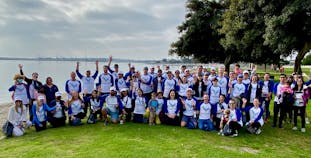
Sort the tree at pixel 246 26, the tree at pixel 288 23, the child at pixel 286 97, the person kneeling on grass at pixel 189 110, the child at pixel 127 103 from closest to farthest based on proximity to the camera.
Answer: the child at pixel 286 97
the person kneeling on grass at pixel 189 110
the child at pixel 127 103
the tree at pixel 288 23
the tree at pixel 246 26

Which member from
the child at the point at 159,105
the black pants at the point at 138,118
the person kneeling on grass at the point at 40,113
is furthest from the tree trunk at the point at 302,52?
the person kneeling on grass at the point at 40,113

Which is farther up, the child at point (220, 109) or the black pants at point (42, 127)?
the child at point (220, 109)

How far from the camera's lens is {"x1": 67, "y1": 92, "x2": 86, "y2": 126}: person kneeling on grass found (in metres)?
10.5

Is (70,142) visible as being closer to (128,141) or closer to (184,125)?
(128,141)

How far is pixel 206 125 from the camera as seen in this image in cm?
995

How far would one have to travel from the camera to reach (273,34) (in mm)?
17234

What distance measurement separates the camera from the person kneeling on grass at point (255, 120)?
31.2 ft

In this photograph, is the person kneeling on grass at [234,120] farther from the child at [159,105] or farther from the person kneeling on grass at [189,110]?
the child at [159,105]

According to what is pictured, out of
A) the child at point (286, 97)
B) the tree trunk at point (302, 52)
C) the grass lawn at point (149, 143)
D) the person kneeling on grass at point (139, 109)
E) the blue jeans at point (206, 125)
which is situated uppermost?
the tree trunk at point (302, 52)

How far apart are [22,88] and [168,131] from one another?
5.14 meters

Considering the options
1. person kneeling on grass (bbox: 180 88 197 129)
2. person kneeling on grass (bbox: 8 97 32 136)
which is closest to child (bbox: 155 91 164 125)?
person kneeling on grass (bbox: 180 88 197 129)

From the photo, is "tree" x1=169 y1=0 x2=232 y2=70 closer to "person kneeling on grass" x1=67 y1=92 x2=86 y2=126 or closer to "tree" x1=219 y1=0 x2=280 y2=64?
"tree" x1=219 y1=0 x2=280 y2=64

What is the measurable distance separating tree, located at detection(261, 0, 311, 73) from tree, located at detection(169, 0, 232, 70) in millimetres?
11890

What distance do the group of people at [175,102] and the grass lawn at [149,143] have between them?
44 centimetres
